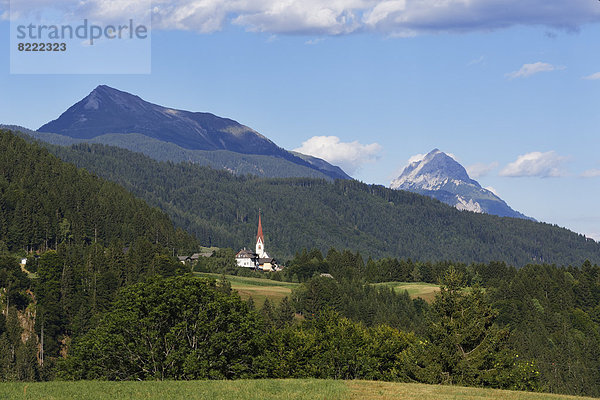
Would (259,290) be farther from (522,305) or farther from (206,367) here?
(206,367)

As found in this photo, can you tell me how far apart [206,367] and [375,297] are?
11964cm

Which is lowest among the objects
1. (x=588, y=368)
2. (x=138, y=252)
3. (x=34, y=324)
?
(x=588, y=368)

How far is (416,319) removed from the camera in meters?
172

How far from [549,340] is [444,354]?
11297 centimetres

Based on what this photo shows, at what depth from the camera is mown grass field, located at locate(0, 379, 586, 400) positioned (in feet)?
161

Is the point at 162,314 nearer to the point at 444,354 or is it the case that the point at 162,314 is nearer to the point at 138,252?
the point at 444,354

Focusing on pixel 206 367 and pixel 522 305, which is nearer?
pixel 206 367

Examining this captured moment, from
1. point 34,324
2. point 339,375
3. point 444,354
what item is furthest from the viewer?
point 34,324

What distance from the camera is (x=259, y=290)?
19412 centimetres

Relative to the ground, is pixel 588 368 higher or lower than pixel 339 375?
lower

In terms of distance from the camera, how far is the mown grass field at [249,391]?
1937 inches

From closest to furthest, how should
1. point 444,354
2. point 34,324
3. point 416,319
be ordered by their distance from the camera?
point 444,354
point 34,324
point 416,319

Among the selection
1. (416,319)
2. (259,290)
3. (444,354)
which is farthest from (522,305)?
(444,354)

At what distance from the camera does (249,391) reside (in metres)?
51.4
